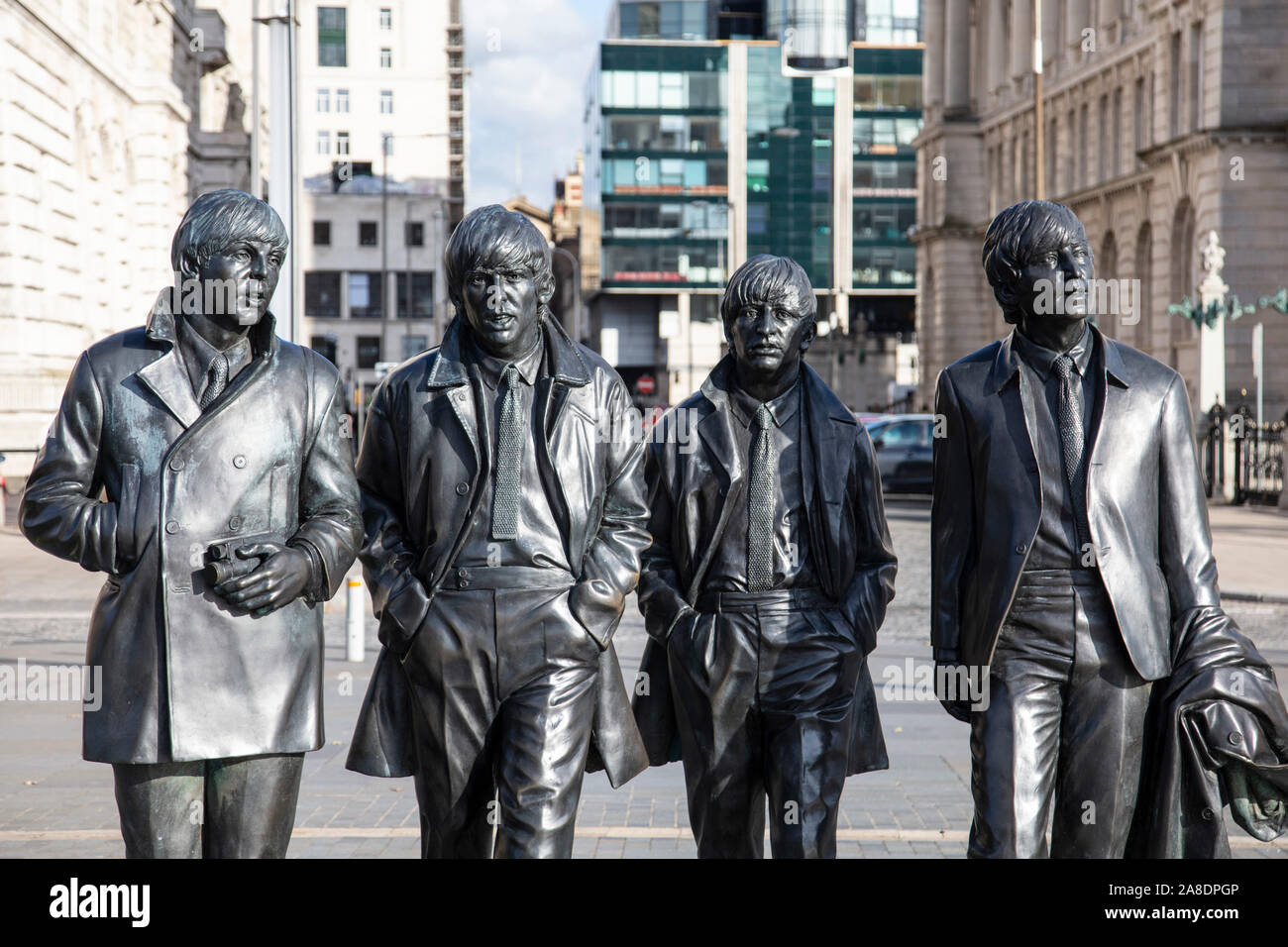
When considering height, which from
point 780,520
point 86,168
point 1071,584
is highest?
point 86,168

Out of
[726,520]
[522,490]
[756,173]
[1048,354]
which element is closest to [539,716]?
[522,490]

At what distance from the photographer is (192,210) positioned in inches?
173

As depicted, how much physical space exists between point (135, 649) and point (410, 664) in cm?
88

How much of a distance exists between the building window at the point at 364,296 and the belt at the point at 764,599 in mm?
84649

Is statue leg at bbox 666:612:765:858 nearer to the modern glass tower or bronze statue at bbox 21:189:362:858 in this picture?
bronze statue at bbox 21:189:362:858

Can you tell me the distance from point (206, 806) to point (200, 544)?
687 mm

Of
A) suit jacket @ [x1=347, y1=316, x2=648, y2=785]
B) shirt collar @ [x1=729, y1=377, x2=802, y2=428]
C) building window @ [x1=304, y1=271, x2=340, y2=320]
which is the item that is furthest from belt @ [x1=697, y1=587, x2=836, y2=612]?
building window @ [x1=304, y1=271, x2=340, y2=320]

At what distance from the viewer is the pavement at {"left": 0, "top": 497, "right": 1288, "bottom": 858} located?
734 cm

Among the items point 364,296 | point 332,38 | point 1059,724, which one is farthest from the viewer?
point 332,38

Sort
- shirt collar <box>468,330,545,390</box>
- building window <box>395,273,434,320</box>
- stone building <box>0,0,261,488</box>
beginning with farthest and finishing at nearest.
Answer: building window <box>395,273,434,320</box> → stone building <box>0,0,261,488</box> → shirt collar <box>468,330,545,390</box>

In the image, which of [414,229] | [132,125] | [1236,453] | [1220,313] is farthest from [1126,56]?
[414,229]

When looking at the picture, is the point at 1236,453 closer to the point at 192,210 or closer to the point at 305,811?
the point at 305,811

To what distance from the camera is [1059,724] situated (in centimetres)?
482

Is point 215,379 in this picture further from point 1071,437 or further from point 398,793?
point 398,793
